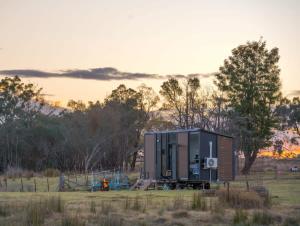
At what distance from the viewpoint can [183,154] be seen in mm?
34969

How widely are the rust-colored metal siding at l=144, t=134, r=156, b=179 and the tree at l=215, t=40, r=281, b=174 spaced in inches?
653

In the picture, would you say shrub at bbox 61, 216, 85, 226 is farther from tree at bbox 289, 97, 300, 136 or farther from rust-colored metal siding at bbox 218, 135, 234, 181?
tree at bbox 289, 97, 300, 136

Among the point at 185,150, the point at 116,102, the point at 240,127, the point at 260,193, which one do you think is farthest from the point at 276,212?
the point at 116,102

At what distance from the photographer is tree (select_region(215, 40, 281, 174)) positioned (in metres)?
52.6

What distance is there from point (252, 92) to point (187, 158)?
66.1 feet

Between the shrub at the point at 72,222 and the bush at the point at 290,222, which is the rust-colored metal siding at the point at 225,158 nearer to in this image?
the bush at the point at 290,222

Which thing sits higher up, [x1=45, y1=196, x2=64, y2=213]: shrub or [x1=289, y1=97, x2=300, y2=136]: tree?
[x1=289, y1=97, x2=300, y2=136]: tree

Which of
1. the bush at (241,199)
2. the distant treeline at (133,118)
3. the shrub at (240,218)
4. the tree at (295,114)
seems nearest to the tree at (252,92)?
the distant treeline at (133,118)

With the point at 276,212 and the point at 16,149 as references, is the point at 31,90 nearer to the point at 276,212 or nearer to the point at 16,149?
the point at 16,149

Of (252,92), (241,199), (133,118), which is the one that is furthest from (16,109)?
(241,199)

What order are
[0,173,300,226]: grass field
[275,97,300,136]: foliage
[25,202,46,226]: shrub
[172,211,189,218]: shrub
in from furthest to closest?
1. [275,97,300,136]: foliage
2. [172,211,189,218]: shrub
3. [0,173,300,226]: grass field
4. [25,202,46,226]: shrub

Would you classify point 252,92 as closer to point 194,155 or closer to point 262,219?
point 194,155

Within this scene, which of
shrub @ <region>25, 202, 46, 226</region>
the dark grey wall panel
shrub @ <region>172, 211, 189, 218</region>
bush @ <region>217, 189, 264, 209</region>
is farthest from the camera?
the dark grey wall panel

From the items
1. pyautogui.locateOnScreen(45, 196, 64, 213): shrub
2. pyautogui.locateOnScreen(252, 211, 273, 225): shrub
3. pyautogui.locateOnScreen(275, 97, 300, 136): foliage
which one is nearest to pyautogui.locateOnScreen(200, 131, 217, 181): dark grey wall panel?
pyautogui.locateOnScreen(45, 196, 64, 213): shrub
